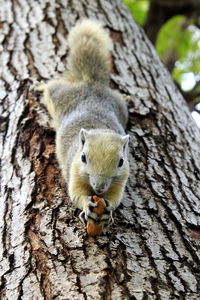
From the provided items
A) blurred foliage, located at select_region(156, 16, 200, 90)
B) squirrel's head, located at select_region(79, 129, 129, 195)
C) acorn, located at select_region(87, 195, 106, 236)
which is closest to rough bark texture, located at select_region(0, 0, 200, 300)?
acorn, located at select_region(87, 195, 106, 236)

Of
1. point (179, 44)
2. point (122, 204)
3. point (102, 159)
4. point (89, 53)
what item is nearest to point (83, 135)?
point (102, 159)

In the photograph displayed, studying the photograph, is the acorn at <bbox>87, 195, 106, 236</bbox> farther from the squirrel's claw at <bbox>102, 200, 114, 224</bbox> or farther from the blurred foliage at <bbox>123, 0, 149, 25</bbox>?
the blurred foliage at <bbox>123, 0, 149, 25</bbox>

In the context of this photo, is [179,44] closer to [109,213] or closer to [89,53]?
[89,53]

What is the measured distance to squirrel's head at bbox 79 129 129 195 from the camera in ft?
8.84

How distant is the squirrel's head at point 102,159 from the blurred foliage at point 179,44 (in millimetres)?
2816

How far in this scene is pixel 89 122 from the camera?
3.57m

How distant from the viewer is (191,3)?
5379mm

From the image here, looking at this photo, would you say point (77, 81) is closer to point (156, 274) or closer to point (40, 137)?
point (40, 137)

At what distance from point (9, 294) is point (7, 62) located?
2480 millimetres

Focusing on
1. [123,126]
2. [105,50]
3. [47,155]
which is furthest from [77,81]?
[47,155]

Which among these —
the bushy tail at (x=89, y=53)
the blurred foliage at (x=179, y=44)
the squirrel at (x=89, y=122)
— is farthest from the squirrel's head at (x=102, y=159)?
the blurred foliage at (x=179, y=44)

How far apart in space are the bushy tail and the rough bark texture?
97 mm

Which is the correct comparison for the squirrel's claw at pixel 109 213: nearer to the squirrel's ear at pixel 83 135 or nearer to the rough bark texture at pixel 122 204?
the rough bark texture at pixel 122 204

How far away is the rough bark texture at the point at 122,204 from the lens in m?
2.31
